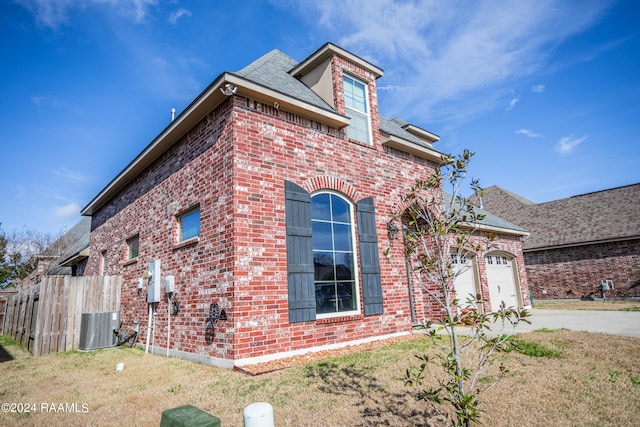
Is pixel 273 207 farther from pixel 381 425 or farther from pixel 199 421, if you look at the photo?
pixel 199 421

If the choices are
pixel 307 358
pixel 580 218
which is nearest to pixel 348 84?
pixel 307 358

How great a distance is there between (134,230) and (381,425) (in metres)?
8.96

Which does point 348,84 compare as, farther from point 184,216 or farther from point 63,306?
point 63,306

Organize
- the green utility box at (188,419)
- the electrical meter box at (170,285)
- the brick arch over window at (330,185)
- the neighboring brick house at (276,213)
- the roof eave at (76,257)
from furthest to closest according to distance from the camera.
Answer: the roof eave at (76,257), the electrical meter box at (170,285), the brick arch over window at (330,185), the neighboring brick house at (276,213), the green utility box at (188,419)

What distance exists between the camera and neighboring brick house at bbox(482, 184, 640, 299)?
688 inches

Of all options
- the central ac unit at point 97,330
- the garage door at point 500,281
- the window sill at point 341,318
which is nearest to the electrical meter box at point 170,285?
the central ac unit at point 97,330

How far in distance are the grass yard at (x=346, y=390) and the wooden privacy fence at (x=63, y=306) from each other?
2.20 metres

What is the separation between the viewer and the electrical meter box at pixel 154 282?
7.77 metres

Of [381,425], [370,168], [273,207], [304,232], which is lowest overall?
[381,425]

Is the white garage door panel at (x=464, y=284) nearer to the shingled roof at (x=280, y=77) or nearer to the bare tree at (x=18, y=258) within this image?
the shingled roof at (x=280, y=77)

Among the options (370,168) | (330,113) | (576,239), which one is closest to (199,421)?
(330,113)

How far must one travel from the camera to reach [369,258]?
7.60 meters

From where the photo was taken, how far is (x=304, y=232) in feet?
21.8

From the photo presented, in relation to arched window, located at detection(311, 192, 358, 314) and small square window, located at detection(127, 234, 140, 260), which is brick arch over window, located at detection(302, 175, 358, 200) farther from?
small square window, located at detection(127, 234, 140, 260)
